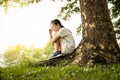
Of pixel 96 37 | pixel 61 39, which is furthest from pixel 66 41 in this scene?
pixel 96 37

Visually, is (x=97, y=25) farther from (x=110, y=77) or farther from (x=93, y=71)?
(x=110, y=77)

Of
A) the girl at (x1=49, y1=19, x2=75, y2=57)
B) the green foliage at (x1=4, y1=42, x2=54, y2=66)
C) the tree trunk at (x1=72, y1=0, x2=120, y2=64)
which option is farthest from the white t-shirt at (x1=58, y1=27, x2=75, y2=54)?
the green foliage at (x1=4, y1=42, x2=54, y2=66)

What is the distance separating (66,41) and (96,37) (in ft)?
7.12

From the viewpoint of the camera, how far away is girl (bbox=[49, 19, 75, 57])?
11.4m

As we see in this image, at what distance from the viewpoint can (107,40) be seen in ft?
31.7

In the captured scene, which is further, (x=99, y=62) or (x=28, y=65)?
(x=28, y=65)

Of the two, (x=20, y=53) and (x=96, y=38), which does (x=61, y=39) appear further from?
(x=20, y=53)

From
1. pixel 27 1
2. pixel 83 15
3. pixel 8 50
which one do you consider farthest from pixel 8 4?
pixel 8 50

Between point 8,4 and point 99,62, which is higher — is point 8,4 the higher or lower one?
the higher one

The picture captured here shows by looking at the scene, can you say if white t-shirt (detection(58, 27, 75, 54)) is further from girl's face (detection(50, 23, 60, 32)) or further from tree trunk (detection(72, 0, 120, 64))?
tree trunk (detection(72, 0, 120, 64))

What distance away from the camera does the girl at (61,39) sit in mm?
11445

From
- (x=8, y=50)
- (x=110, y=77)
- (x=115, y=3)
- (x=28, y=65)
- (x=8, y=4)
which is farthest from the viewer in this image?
(x=8, y=50)

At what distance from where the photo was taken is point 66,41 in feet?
38.2

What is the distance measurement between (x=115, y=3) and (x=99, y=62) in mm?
10089
